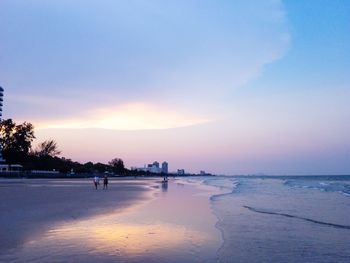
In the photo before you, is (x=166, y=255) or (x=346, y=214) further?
(x=346, y=214)

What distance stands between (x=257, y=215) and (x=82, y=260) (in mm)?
12711

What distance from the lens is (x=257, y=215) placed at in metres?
19.8

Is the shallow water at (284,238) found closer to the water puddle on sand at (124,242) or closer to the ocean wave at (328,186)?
the water puddle on sand at (124,242)

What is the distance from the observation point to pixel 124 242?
36.6 ft

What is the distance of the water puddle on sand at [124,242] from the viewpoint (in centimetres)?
925

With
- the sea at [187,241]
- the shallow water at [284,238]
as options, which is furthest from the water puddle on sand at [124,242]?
the shallow water at [284,238]

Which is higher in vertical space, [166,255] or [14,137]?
[14,137]

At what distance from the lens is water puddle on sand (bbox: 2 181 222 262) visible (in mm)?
9250

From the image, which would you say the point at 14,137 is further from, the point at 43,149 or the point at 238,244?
the point at 238,244

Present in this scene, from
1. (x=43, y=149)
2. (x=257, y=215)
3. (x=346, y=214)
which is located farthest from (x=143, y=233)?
(x=43, y=149)

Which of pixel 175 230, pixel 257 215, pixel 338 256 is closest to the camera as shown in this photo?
pixel 338 256

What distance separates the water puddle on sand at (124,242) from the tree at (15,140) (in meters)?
116

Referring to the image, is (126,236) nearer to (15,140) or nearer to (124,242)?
(124,242)

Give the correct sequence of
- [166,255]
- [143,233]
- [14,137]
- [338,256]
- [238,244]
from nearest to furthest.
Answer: [166,255] → [338,256] → [238,244] → [143,233] → [14,137]
